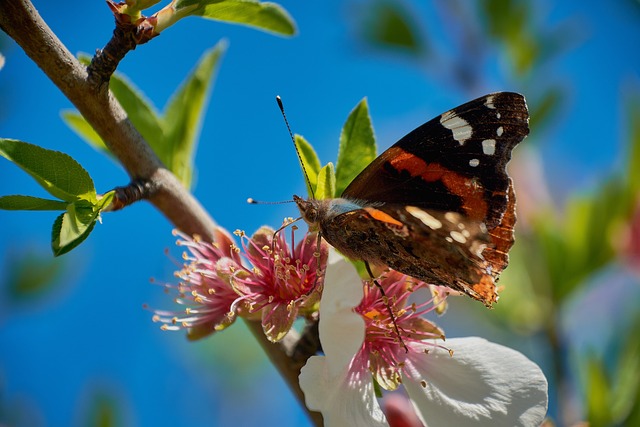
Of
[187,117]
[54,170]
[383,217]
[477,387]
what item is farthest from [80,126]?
[477,387]

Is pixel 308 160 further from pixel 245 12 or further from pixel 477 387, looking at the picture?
pixel 477 387

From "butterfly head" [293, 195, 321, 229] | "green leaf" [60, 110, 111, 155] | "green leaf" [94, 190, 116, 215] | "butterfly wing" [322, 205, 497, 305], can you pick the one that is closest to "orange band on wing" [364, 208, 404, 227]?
"butterfly wing" [322, 205, 497, 305]

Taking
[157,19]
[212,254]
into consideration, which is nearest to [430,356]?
[212,254]

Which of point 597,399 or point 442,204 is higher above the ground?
point 442,204

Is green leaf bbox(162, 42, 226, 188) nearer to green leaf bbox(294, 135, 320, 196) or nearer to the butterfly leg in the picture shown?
green leaf bbox(294, 135, 320, 196)

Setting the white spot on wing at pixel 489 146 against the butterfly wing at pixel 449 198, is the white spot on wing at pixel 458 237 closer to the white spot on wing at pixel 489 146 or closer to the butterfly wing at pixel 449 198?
the butterfly wing at pixel 449 198

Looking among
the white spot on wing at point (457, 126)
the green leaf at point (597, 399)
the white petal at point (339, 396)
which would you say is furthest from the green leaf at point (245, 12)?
the green leaf at point (597, 399)
